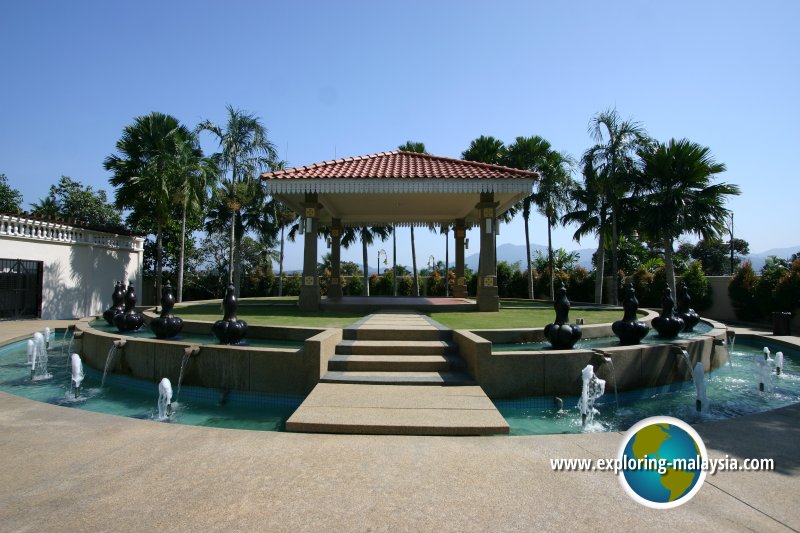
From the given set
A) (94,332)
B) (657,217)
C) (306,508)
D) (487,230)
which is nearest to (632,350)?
(306,508)

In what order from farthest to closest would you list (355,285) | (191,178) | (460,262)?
(355,285) < (191,178) < (460,262)

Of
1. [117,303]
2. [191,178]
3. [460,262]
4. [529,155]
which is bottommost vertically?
[117,303]

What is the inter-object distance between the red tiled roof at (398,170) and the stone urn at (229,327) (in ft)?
19.5

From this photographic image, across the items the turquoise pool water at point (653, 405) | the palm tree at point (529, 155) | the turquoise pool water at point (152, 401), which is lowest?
the turquoise pool water at point (653, 405)

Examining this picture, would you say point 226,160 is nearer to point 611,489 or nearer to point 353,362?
point 353,362

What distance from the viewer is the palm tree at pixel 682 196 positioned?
17609 mm

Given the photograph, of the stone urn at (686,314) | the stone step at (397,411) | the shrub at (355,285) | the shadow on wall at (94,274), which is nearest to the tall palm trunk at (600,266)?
the stone urn at (686,314)

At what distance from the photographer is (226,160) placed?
2467cm

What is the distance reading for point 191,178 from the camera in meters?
20.8

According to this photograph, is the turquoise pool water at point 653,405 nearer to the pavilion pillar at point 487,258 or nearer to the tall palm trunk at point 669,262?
the pavilion pillar at point 487,258

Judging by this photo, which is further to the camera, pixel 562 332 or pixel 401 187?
pixel 401 187

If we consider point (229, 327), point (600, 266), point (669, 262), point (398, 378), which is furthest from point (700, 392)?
point (600, 266)

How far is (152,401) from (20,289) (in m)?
15.7

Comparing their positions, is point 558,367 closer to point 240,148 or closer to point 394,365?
point 394,365
